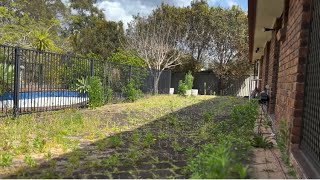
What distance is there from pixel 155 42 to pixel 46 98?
566 inches

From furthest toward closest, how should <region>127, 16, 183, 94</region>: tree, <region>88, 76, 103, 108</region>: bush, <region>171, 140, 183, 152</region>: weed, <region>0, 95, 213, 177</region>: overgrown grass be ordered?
<region>127, 16, 183, 94</region>: tree
<region>88, 76, 103, 108</region>: bush
<region>171, 140, 183, 152</region>: weed
<region>0, 95, 213, 177</region>: overgrown grass

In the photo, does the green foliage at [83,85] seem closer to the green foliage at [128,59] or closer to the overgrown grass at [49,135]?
the overgrown grass at [49,135]

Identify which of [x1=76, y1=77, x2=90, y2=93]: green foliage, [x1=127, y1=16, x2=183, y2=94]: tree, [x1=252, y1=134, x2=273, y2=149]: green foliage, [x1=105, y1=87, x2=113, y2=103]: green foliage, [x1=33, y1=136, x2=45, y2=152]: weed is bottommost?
[x1=33, y1=136, x2=45, y2=152]: weed

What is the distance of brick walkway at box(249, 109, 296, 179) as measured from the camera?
10.8 ft

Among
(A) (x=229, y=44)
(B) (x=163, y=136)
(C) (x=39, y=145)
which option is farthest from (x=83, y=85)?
(A) (x=229, y=44)

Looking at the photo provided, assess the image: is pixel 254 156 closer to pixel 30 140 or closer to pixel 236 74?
pixel 30 140

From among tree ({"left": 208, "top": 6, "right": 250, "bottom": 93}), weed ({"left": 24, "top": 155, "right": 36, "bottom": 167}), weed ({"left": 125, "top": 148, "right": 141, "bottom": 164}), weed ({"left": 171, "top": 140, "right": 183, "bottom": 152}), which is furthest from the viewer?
tree ({"left": 208, "top": 6, "right": 250, "bottom": 93})

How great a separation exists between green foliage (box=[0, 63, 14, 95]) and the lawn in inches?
48.5

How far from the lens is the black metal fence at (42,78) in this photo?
26.2ft

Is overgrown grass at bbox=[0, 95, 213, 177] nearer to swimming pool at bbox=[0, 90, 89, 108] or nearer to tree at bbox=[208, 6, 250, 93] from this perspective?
swimming pool at bbox=[0, 90, 89, 108]

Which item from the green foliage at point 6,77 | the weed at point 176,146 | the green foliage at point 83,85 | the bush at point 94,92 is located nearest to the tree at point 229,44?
the bush at point 94,92

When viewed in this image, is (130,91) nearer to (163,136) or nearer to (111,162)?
(163,136)

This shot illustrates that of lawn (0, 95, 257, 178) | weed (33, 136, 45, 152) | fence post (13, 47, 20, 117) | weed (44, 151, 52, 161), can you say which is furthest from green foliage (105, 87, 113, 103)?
weed (44, 151, 52, 161)

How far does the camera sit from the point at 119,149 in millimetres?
4859
